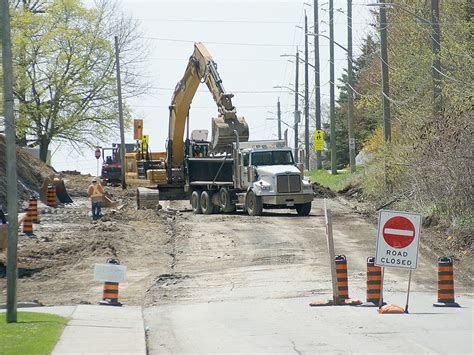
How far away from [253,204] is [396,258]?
20236 mm

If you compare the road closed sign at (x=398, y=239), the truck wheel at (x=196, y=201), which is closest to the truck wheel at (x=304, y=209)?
the truck wheel at (x=196, y=201)

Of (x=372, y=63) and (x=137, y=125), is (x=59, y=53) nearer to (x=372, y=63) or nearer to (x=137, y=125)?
(x=137, y=125)

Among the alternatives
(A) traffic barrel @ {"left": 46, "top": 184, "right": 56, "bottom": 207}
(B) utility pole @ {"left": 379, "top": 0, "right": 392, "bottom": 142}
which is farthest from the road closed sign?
(A) traffic barrel @ {"left": 46, "top": 184, "right": 56, "bottom": 207}

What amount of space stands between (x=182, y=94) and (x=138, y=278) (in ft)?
65.7

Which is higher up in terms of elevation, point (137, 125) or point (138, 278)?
point (137, 125)

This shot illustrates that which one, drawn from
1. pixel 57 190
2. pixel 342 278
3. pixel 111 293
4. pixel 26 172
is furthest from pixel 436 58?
pixel 26 172

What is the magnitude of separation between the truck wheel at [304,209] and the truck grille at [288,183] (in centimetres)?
115

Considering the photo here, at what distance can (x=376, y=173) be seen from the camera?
45219 mm

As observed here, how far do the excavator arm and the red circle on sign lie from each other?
69.9ft

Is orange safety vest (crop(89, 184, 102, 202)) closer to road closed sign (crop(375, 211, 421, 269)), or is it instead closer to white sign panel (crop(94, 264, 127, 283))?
white sign panel (crop(94, 264, 127, 283))

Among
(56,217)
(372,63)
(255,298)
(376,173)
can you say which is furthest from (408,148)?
(372,63)

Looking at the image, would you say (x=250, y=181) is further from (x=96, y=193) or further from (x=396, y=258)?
(x=396, y=258)

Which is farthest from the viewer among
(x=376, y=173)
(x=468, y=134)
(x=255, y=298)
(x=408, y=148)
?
(x=376, y=173)

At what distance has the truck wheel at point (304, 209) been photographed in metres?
40.6
